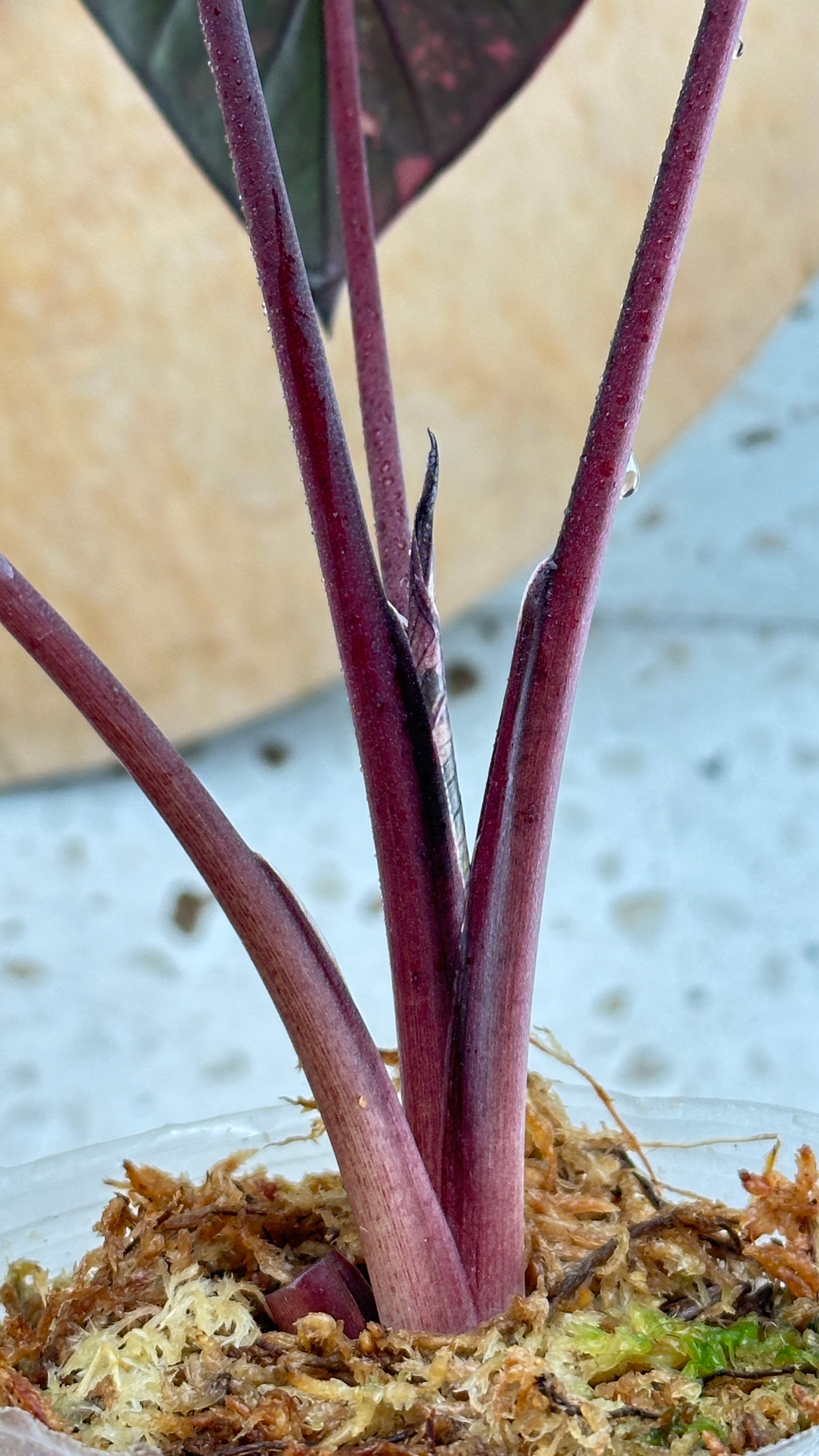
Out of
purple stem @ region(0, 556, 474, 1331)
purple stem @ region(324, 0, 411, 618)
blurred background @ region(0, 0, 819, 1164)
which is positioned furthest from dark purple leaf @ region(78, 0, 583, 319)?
blurred background @ region(0, 0, 819, 1164)

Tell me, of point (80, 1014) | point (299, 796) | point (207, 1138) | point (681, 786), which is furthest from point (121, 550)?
point (207, 1138)

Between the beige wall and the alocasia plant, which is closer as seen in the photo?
the alocasia plant

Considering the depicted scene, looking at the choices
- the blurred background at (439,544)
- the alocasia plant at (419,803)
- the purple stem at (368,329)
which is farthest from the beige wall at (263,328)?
the alocasia plant at (419,803)

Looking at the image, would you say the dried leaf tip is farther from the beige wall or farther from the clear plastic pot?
the beige wall

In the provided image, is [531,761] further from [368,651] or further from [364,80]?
[364,80]

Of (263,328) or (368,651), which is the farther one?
(263,328)

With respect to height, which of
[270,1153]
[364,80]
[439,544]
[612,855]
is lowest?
[612,855]

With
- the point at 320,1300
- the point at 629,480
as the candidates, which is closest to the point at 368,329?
the point at 629,480

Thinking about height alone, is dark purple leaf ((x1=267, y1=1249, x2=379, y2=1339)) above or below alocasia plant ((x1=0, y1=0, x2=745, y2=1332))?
below
